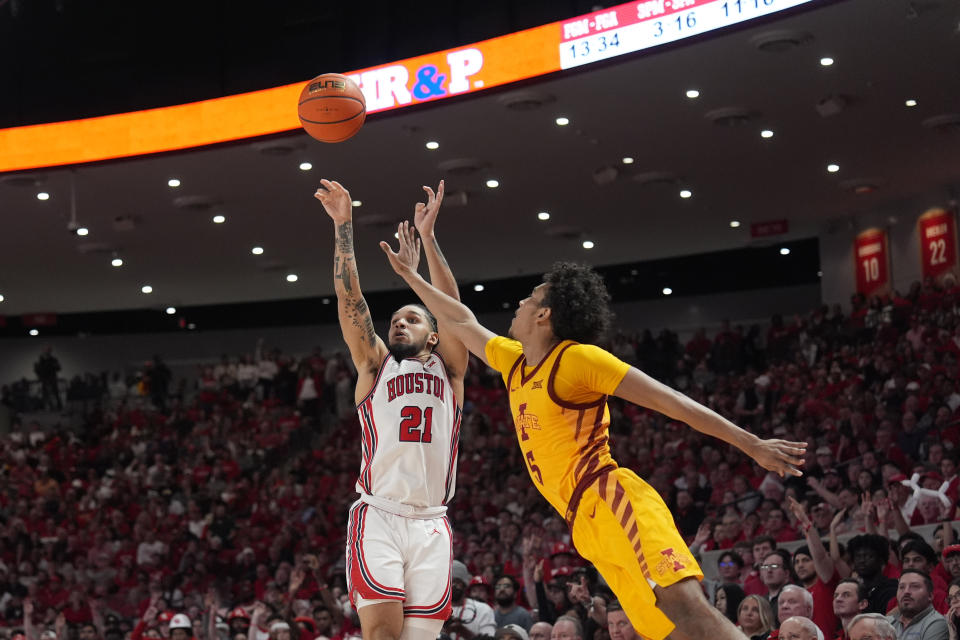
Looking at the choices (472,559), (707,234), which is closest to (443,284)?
(472,559)

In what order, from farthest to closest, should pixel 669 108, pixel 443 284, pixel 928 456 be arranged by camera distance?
pixel 669 108 < pixel 928 456 < pixel 443 284

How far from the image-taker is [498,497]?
52.5ft

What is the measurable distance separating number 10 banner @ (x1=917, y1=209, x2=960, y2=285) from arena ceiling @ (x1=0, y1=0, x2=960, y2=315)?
1.14ft

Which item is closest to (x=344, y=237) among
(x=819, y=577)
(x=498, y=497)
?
(x=819, y=577)

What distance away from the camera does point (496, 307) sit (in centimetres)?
2697

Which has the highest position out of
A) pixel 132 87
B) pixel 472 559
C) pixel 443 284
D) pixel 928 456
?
pixel 132 87

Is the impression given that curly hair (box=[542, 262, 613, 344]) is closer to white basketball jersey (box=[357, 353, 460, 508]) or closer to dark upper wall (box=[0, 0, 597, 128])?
white basketball jersey (box=[357, 353, 460, 508])

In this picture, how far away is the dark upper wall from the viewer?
17031 millimetres

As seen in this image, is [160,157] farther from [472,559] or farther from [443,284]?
[443,284]

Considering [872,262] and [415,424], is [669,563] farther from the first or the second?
[872,262]

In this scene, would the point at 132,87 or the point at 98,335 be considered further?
the point at 98,335

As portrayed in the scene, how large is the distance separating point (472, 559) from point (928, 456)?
509 centimetres

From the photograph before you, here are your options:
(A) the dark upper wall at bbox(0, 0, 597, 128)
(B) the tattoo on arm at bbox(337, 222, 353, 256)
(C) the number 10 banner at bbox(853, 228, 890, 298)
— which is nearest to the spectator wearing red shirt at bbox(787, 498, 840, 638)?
(B) the tattoo on arm at bbox(337, 222, 353, 256)

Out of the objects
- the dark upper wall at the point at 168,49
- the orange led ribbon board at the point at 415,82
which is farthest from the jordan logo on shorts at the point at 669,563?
the dark upper wall at the point at 168,49
